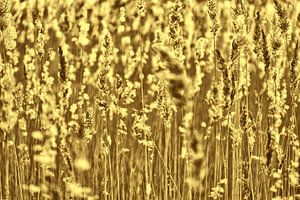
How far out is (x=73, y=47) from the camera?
300 cm

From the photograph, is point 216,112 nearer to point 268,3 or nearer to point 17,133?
point 17,133

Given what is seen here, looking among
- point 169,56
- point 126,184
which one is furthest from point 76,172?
point 169,56

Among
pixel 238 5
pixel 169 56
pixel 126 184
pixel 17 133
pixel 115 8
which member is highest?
pixel 115 8

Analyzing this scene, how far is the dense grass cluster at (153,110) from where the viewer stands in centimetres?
140

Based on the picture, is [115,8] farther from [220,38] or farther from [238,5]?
[238,5]

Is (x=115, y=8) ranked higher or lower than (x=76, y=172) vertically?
higher

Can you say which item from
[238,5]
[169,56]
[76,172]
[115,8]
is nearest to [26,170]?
[76,172]

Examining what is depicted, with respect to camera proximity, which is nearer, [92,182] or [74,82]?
[92,182]

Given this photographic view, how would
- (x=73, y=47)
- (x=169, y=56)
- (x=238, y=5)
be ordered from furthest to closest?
(x=73, y=47), (x=238, y=5), (x=169, y=56)

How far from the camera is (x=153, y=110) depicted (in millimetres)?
2531

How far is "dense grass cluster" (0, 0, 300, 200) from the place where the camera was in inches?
55.2

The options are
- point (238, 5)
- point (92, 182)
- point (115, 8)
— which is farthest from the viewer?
point (115, 8)

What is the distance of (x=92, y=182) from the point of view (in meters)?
2.16

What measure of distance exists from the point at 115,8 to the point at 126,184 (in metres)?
0.89
